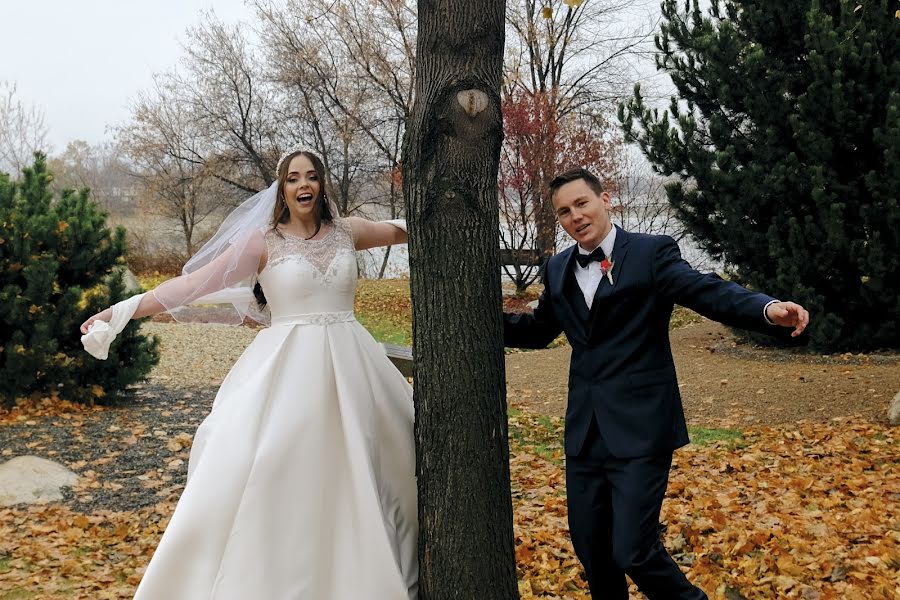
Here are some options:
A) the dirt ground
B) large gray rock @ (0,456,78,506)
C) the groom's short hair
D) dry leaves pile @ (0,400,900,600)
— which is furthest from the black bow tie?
the dirt ground

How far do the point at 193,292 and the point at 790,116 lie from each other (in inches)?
342

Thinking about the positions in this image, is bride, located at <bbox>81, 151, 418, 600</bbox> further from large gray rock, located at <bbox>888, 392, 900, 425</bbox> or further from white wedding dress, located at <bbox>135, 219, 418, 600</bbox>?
large gray rock, located at <bbox>888, 392, 900, 425</bbox>

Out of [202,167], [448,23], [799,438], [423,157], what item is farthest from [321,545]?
[202,167]

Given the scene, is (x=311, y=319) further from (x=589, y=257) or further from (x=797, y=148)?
(x=797, y=148)

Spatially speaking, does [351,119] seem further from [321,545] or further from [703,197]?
[321,545]

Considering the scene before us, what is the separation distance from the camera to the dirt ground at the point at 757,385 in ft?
26.7

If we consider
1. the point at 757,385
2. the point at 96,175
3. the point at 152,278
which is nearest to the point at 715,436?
the point at 757,385

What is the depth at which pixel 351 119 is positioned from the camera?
23.3 m

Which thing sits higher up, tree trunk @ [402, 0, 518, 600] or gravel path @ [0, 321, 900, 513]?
tree trunk @ [402, 0, 518, 600]

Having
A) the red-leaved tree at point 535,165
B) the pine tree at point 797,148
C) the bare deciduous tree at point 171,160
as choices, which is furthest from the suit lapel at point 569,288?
the bare deciduous tree at point 171,160

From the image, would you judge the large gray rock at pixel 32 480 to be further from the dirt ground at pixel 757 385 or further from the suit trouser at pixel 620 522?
the dirt ground at pixel 757 385

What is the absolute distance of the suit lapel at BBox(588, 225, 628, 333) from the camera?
9.92 ft

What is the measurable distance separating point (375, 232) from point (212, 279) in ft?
2.78

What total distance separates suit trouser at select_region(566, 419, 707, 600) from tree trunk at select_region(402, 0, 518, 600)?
30 cm
